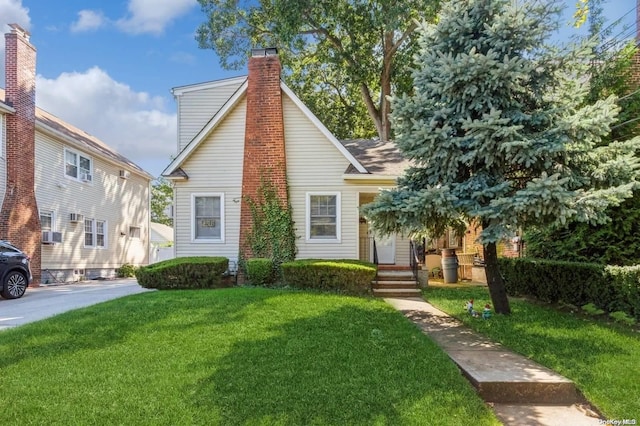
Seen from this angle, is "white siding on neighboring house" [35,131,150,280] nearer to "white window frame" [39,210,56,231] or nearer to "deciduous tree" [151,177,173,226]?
"white window frame" [39,210,56,231]

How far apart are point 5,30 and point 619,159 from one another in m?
18.2

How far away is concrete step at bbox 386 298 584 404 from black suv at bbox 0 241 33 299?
1089cm

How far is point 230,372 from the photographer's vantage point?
4473 mm

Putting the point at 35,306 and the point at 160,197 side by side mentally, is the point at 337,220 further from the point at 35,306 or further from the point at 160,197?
the point at 160,197

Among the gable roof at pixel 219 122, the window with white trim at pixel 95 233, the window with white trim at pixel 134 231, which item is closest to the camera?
the gable roof at pixel 219 122

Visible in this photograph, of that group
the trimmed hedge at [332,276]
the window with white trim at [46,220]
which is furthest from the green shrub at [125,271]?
the trimmed hedge at [332,276]

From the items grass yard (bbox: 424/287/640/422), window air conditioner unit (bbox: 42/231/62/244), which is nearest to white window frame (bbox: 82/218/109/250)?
window air conditioner unit (bbox: 42/231/62/244)

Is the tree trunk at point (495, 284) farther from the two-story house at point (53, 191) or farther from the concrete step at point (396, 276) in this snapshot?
the two-story house at point (53, 191)

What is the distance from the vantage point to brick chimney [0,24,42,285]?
46.0 feet

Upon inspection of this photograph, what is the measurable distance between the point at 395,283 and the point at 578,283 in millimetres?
4365

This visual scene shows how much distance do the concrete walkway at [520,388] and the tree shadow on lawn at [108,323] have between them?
3.73 meters

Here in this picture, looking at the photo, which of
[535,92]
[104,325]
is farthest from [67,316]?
[535,92]

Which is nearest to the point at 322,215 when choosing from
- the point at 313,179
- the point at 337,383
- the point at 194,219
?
the point at 313,179

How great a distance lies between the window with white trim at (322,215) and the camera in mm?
12250
